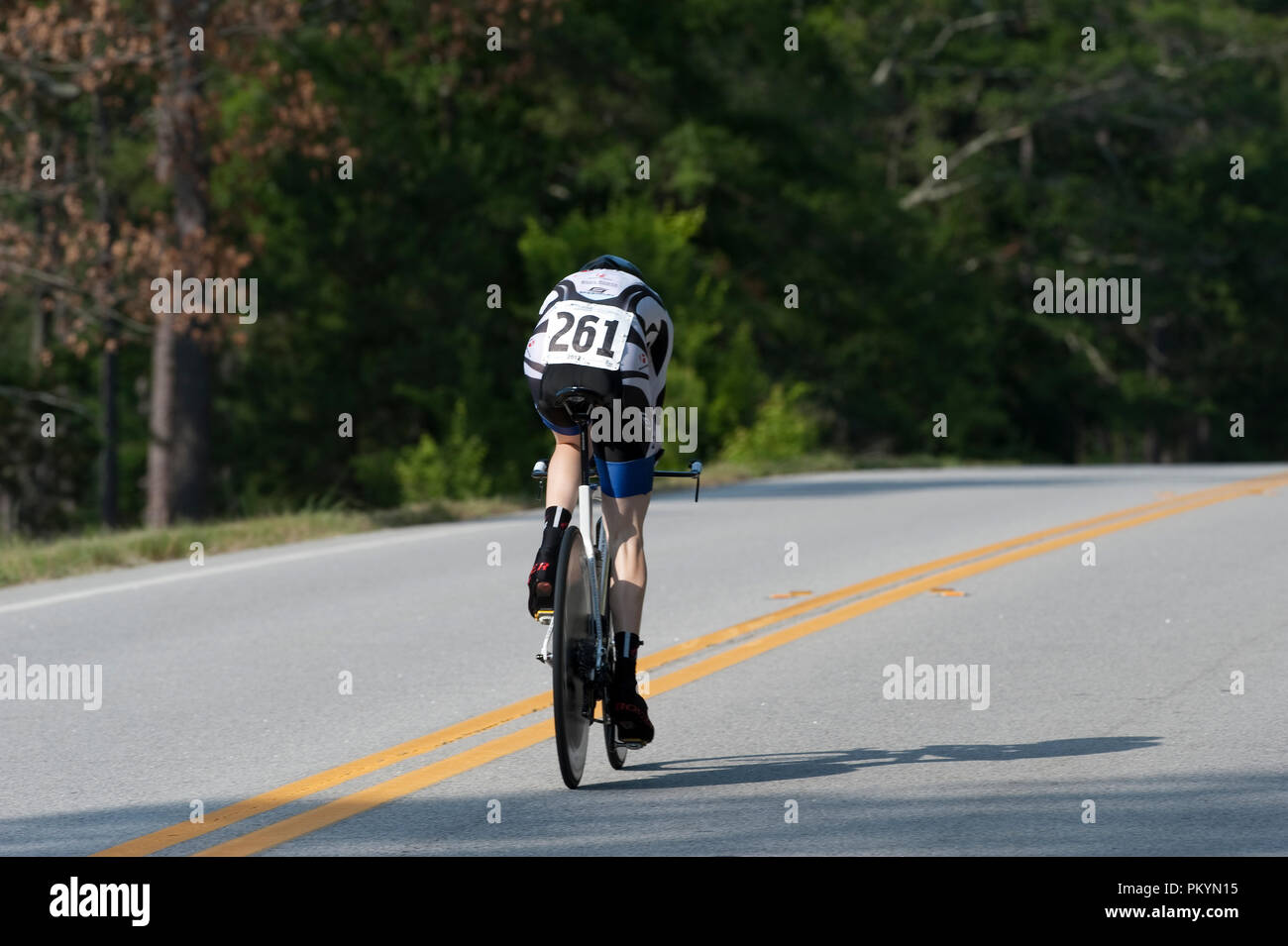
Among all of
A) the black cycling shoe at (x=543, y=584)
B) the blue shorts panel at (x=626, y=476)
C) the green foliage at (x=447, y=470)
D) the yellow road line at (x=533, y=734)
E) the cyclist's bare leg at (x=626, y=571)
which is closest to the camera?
the yellow road line at (x=533, y=734)

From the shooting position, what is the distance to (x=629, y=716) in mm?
6855

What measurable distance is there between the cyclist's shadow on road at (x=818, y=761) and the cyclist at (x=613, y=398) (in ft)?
0.79

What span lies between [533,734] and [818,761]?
121 centimetres

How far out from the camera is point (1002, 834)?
5.99m

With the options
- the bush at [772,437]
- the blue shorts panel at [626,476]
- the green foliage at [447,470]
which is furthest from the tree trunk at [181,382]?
the blue shorts panel at [626,476]

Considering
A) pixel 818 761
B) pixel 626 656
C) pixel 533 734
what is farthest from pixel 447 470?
pixel 626 656

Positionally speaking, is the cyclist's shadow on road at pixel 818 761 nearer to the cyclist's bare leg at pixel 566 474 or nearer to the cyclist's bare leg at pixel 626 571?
the cyclist's bare leg at pixel 626 571

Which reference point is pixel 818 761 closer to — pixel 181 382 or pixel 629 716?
pixel 629 716

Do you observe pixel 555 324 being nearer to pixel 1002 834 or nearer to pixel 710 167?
pixel 1002 834

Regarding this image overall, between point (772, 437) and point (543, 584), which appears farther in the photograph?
point (772, 437)

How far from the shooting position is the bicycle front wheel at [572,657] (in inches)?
254

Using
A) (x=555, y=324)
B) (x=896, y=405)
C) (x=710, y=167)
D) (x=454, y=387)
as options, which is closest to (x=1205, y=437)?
(x=896, y=405)

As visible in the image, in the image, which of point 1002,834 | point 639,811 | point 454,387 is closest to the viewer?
point 1002,834

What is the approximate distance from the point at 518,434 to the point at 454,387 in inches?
72.8
